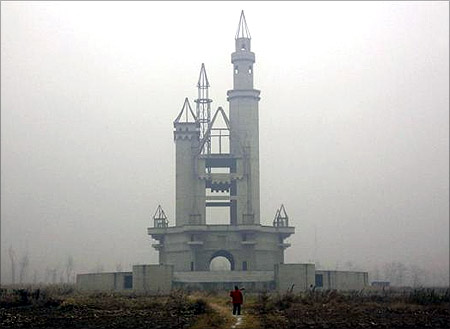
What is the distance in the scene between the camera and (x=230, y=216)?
319ft

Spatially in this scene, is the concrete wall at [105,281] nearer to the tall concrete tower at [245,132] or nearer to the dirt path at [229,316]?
the tall concrete tower at [245,132]

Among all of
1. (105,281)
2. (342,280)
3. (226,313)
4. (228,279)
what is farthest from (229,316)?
(342,280)

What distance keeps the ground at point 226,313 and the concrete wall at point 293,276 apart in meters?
35.9

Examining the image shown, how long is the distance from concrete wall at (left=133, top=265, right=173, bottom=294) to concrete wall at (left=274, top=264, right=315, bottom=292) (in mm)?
11824

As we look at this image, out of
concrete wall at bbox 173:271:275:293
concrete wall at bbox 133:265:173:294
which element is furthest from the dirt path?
concrete wall at bbox 173:271:275:293

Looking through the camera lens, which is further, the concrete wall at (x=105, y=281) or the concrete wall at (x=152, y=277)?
the concrete wall at (x=105, y=281)

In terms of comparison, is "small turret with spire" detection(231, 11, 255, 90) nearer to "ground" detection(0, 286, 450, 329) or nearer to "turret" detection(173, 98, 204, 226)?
"turret" detection(173, 98, 204, 226)

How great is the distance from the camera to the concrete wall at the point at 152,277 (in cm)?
8356

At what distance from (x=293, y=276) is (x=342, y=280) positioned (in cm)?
714

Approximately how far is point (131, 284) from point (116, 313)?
46.3 metres

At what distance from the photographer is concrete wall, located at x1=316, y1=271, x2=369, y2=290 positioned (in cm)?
8788

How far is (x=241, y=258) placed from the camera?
92062 millimetres

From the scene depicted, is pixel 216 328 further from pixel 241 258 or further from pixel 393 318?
pixel 241 258

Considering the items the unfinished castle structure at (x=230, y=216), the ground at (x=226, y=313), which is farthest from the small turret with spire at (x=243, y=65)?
the ground at (x=226, y=313)
